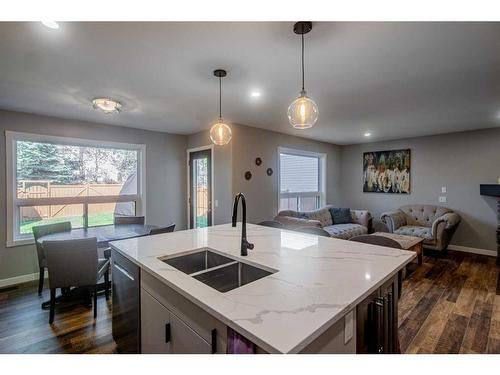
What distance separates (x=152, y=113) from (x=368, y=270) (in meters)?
3.39

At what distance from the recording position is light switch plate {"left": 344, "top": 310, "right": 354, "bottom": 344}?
1.01 metres

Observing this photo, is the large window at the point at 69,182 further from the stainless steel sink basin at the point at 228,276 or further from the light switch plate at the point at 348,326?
the light switch plate at the point at 348,326

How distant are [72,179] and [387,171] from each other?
6367 mm

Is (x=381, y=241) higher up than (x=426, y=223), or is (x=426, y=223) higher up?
(x=381, y=241)

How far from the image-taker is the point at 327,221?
530cm

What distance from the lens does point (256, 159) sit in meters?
4.56

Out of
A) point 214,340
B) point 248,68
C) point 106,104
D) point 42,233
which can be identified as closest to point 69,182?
point 42,233

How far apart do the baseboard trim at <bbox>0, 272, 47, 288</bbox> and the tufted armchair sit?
20.0 ft

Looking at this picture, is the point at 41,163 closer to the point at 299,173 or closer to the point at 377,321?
the point at 377,321

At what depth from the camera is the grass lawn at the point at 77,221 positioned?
3594 mm

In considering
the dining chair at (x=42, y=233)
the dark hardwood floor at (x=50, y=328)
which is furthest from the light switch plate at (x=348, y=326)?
the dining chair at (x=42, y=233)

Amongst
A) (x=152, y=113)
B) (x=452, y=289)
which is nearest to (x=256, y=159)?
(x=152, y=113)

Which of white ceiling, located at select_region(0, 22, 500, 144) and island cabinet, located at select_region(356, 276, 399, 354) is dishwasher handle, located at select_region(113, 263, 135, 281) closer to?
island cabinet, located at select_region(356, 276, 399, 354)
